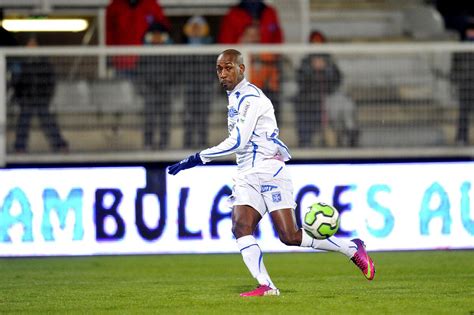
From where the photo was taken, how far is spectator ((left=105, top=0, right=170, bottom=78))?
57.8ft

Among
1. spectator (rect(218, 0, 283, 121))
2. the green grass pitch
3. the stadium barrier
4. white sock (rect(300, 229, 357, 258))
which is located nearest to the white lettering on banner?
the green grass pitch

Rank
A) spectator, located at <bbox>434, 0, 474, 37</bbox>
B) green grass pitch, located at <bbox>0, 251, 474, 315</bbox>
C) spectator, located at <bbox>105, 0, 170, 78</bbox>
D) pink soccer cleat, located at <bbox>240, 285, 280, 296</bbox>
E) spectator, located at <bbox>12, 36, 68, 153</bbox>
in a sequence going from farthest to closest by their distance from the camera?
spectator, located at <bbox>434, 0, 474, 37</bbox>, spectator, located at <bbox>105, 0, 170, 78</bbox>, spectator, located at <bbox>12, 36, 68, 153</bbox>, pink soccer cleat, located at <bbox>240, 285, 280, 296</bbox>, green grass pitch, located at <bbox>0, 251, 474, 315</bbox>

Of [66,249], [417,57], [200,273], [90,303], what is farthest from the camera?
[417,57]

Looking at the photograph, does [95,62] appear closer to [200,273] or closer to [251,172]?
[200,273]

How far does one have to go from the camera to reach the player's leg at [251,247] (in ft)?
36.0

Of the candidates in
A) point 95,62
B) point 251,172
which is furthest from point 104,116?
point 251,172

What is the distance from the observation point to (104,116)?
1661 cm

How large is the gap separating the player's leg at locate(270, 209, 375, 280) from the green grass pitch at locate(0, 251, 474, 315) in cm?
27

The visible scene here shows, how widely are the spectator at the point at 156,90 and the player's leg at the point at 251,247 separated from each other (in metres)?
5.59

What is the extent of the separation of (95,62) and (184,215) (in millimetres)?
2440

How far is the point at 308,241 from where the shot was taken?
37.3 ft

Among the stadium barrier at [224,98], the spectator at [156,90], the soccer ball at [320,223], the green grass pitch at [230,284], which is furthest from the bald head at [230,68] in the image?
the spectator at [156,90]

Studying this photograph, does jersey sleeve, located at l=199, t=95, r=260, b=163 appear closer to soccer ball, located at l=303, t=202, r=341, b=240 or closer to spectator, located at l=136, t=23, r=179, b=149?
soccer ball, located at l=303, t=202, r=341, b=240

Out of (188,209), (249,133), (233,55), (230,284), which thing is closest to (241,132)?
(249,133)
